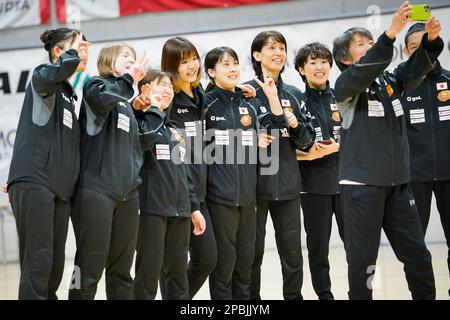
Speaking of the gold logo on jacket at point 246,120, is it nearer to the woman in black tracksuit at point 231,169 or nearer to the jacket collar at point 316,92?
the woman in black tracksuit at point 231,169

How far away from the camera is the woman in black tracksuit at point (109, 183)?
385 cm

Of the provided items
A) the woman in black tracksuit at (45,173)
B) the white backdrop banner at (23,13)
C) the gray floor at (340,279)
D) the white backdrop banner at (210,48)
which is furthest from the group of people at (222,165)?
the white backdrop banner at (23,13)

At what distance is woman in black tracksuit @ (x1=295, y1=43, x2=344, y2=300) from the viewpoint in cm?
511

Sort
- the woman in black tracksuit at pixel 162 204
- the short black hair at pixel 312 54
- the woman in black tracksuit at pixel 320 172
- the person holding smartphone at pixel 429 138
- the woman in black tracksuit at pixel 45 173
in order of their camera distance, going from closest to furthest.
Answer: the woman in black tracksuit at pixel 45 173, the woman in black tracksuit at pixel 162 204, the woman in black tracksuit at pixel 320 172, the person holding smartphone at pixel 429 138, the short black hair at pixel 312 54

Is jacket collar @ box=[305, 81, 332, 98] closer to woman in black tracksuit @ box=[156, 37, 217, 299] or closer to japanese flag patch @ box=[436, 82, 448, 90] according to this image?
japanese flag patch @ box=[436, 82, 448, 90]

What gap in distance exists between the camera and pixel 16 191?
3.66 m

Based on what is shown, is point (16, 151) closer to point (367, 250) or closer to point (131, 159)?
point (131, 159)

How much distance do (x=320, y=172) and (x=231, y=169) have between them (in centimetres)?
86

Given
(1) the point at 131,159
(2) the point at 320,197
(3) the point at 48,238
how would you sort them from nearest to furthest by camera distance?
(3) the point at 48,238, (1) the point at 131,159, (2) the point at 320,197

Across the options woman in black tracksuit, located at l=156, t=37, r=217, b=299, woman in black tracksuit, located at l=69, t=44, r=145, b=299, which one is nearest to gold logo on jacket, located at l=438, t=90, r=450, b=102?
woman in black tracksuit, located at l=156, t=37, r=217, b=299

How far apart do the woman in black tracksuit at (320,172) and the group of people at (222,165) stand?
0.01 m

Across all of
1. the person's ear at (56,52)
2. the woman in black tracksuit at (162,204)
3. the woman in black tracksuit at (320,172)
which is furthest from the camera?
the woman in black tracksuit at (320,172)

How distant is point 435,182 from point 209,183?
1.86 metres

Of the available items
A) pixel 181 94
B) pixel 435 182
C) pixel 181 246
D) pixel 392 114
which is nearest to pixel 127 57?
pixel 181 94
